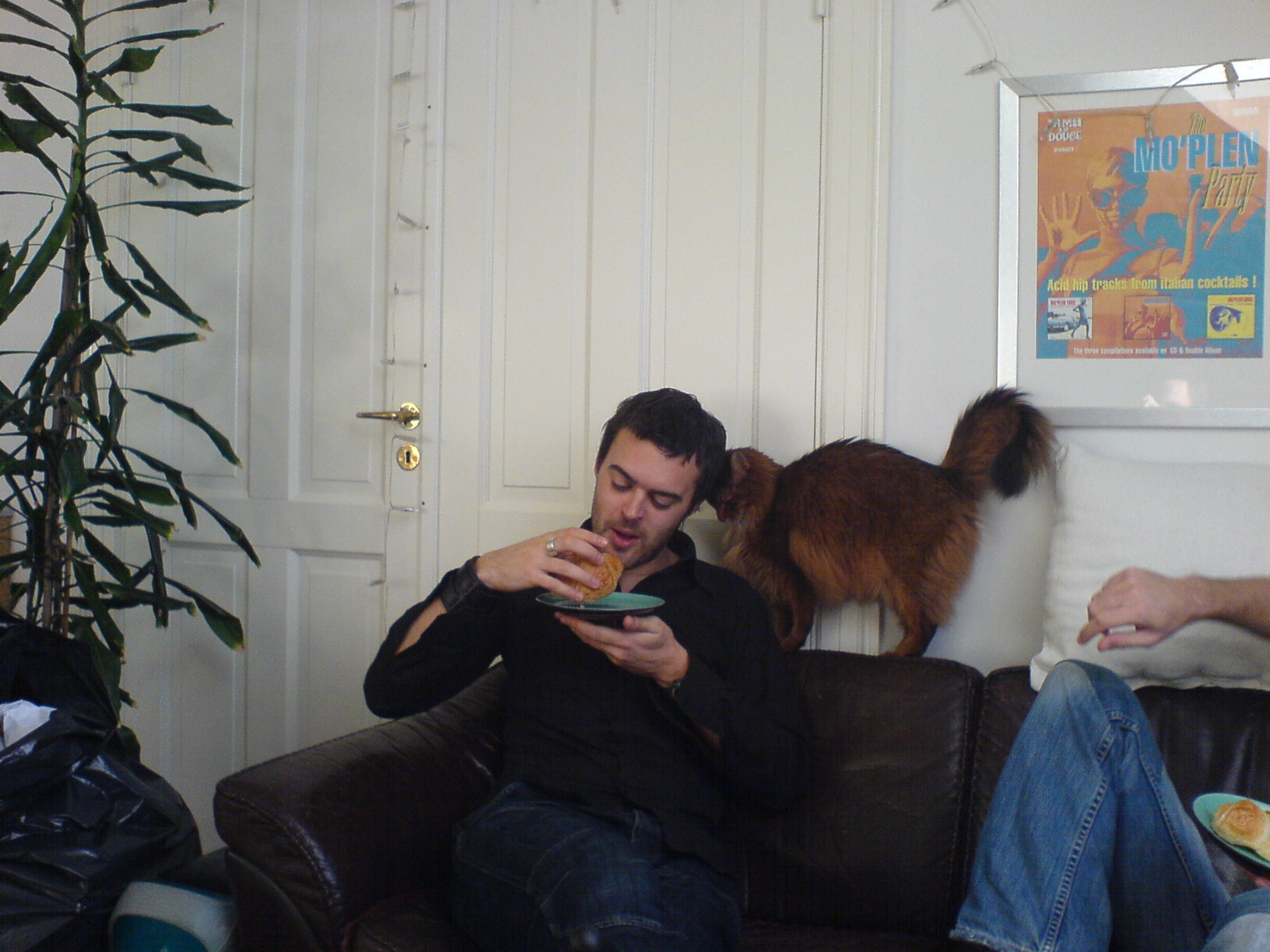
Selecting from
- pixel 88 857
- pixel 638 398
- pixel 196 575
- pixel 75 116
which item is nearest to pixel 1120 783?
pixel 638 398

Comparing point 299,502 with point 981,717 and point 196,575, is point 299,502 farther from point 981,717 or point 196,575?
point 981,717

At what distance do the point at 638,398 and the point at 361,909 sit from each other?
0.88 metres

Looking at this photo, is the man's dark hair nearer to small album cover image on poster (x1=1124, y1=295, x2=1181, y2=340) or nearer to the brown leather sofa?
the brown leather sofa

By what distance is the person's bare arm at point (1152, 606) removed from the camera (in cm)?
124

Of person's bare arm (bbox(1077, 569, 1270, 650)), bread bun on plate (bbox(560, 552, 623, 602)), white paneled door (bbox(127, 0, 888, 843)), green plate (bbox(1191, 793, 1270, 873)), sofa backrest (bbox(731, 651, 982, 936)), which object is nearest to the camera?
green plate (bbox(1191, 793, 1270, 873))

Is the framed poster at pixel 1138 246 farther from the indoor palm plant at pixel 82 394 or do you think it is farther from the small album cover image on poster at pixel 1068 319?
the indoor palm plant at pixel 82 394

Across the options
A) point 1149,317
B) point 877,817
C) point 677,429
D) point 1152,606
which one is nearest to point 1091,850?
point 1152,606

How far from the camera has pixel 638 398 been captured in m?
1.69

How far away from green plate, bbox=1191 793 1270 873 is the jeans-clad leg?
10cm

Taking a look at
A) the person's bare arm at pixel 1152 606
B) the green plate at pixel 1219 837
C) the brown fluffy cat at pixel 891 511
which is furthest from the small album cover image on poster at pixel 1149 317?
the green plate at pixel 1219 837

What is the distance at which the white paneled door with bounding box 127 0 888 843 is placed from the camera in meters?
1.99

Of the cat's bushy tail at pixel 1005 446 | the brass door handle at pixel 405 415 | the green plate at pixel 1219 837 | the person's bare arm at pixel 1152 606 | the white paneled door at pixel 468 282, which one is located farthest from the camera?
the brass door handle at pixel 405 415

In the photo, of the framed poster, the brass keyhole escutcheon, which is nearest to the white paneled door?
the brass keyhole escutcheon

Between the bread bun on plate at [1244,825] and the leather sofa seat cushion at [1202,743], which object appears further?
the leather sofa seat cushion at [1202,743]
